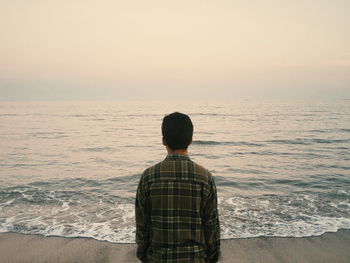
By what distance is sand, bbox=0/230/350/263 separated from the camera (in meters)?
5.03

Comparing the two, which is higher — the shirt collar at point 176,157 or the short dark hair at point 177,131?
the short dark hair at point 177,131

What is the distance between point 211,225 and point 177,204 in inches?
12.5

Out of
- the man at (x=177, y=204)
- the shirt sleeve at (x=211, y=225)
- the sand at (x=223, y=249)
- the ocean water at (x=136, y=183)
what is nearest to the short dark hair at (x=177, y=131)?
the man at (x=177, y=204)

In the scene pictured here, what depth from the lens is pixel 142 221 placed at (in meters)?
2.09

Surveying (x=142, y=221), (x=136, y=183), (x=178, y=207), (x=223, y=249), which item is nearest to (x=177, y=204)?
(x=178, y=207)

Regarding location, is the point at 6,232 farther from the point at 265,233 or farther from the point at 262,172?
the point at 262,172

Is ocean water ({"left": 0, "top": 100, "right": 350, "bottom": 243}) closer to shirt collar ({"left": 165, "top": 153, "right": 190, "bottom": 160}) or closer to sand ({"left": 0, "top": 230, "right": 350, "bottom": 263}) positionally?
sand ({"left": 0, "top": 230, "right": 350, "bottom": 263})

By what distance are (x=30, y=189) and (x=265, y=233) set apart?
25.6 feet

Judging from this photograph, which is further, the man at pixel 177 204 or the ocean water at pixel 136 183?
the ocean water at pixel 136 183

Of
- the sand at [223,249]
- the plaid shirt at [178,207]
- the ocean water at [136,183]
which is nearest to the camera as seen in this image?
the plaid shirt at [178,207]

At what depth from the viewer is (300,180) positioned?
36.8ft

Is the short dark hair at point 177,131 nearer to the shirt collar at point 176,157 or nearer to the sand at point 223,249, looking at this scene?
the shirt collar at point 176,157

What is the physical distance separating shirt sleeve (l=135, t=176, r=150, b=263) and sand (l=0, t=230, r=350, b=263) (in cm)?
320

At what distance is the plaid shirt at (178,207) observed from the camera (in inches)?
76.8
